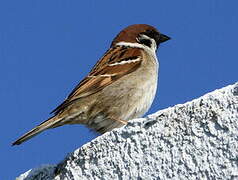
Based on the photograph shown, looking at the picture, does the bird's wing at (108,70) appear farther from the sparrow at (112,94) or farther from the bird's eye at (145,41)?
the bird's eye at (145,41)

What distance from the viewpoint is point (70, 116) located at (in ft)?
13.9

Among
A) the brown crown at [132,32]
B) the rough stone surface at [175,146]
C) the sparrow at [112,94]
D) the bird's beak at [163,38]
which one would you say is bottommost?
the rough stone surface at [175,146]

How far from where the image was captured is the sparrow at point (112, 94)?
4309 millimetres

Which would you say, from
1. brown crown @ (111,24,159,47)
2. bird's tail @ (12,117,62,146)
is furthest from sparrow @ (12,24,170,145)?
brown crown @ (111,24,159,47)

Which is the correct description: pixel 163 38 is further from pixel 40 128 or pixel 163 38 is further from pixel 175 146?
pixel 175 146

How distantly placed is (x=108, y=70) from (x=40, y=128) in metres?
1.20

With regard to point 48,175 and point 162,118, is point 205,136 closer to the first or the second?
point 162,118

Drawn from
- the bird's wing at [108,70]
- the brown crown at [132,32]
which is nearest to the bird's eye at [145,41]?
the brown crown at [132,32]

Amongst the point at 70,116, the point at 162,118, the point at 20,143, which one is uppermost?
the point at 70,116

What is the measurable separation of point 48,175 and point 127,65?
247cm

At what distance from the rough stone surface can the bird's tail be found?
52.2 inches

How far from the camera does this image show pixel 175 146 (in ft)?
6.57

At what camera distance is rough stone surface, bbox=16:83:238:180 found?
6.27 ft

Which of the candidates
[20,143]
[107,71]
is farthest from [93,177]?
[107,71]
